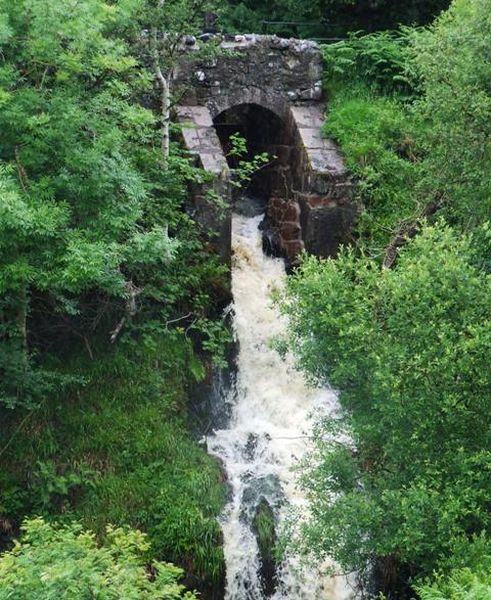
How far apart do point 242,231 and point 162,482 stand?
6.73 metres

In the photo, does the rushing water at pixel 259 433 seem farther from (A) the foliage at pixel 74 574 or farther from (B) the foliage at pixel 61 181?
(A) the foliage at pixel 74 574

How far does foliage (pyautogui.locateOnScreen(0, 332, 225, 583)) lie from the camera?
11.9 metres

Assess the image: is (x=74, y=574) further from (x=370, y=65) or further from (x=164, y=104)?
(x=370, y=65)

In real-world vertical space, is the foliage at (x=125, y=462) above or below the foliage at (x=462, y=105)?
below

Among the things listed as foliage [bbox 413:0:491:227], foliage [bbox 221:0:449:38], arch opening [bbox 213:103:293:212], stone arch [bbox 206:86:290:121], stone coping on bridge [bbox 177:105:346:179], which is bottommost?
arch opening [bbox 213:103:293:212]

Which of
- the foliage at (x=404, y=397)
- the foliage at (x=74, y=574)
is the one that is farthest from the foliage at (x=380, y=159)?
the foliage at (x=74, y=574)

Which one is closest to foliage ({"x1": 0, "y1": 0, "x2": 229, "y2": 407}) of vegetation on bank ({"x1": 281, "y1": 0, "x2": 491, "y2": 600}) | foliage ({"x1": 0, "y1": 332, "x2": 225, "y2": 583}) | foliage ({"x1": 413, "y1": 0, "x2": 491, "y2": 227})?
foliage ({"x1": 0, "y1": 332, "x2": 225, "y2": 583})

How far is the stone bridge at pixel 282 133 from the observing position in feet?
53.7

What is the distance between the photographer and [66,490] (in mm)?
12000

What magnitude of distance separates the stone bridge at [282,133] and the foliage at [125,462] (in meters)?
3.42

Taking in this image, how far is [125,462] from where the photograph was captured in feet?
41.4

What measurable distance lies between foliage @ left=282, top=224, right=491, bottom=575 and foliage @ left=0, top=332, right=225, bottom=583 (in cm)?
227

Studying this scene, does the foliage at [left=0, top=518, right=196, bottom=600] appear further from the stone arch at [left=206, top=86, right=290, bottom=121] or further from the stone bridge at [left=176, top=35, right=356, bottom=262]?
the stone arch at [left=206, top=86, right=290, bottom=121]

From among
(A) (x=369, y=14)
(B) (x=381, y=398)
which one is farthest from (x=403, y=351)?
(A) (x=369, y=14)
